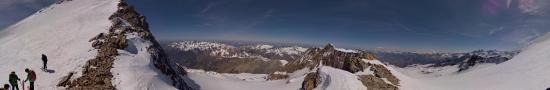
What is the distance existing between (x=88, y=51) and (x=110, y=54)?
4483mm

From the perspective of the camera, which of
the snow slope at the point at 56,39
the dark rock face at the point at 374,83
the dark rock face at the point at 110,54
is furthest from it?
the dark rock face at the point at 374,83

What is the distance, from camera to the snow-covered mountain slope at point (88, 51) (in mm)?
68625

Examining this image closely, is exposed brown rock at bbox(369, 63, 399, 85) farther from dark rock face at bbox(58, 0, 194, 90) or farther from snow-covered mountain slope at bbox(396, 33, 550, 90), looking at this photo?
dark rock face at bbox(58, 0, 194, 90)

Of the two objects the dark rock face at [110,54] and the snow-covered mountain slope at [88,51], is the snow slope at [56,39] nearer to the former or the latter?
the snow-covered mountain slope at [88,51]

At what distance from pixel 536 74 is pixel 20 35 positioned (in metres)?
82.6

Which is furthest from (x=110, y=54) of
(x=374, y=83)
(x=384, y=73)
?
(x=384, y=73)

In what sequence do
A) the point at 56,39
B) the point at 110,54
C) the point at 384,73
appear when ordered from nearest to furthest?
the point at 110,54 → the point at 56,39 → the point at 384,73

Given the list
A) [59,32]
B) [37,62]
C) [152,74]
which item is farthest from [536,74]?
[59,32]

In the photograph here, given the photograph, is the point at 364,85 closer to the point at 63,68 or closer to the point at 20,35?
the point at 63,68

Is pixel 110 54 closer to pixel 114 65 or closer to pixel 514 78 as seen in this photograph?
pixel 114 65

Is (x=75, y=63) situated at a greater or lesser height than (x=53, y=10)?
lesser

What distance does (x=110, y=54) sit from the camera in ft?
256

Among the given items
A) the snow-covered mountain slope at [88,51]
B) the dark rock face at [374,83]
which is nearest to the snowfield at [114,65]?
the snow-covered mountain slope at [88,51]

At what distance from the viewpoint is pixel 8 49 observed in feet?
272
